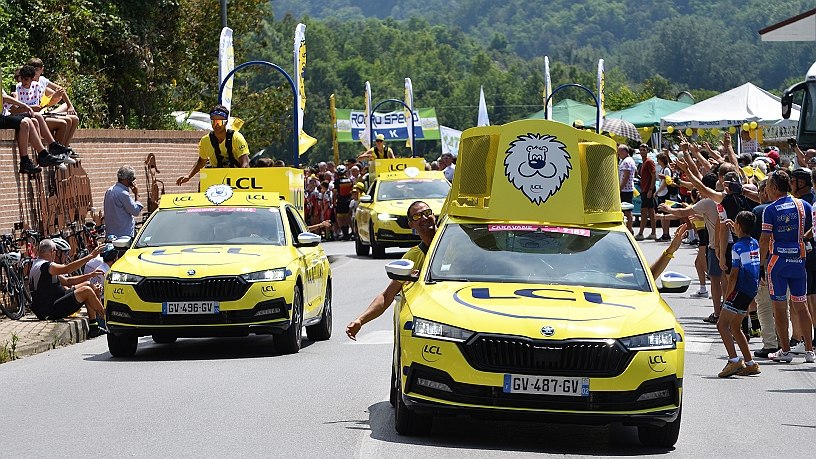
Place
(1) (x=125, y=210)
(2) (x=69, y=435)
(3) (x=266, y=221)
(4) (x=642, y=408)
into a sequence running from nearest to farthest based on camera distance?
(4) (x=642, y=408), (2) (x=69, y=435), (3) (x=266, y=221), (1) (x=125, y=210)

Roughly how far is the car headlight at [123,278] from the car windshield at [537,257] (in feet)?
13.5

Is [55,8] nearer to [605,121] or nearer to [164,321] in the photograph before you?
[164,321]

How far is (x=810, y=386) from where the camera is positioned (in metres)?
11.5

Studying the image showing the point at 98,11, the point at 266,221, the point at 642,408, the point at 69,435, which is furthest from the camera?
the point at 98,11

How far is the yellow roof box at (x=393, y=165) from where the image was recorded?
104ft

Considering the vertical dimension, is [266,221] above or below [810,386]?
above

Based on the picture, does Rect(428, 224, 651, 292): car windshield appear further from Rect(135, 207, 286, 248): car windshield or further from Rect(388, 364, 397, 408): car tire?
Rect(135, 207, 286, 248): car windshield

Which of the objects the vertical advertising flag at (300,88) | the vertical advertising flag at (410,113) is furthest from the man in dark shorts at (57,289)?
the vertical advertising flag at (410,113)

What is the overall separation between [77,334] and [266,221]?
119 inches

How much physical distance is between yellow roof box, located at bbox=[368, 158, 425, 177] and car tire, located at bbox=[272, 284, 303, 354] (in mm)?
18002

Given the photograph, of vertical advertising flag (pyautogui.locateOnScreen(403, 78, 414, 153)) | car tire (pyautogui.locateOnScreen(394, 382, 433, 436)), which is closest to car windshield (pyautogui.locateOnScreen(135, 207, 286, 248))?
car tire (pyautogui.locateOnScreen(394, 382, 433, 436))

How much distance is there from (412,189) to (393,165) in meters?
3.52

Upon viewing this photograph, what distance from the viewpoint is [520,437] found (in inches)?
345

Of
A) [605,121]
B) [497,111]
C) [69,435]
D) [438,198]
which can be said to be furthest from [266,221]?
[497,111]
